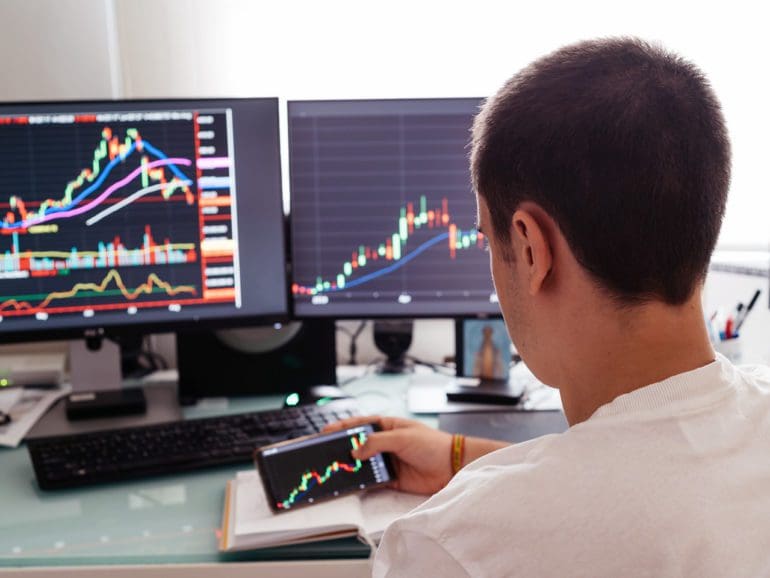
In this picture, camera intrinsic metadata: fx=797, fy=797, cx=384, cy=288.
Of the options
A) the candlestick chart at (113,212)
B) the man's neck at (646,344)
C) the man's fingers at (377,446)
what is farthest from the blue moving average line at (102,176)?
the man's neck at (646,344)

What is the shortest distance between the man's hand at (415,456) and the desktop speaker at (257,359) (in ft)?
1.41

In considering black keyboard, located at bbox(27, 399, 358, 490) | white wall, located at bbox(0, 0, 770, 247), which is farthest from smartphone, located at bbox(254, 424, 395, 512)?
white wall, located at bbox(0, 0, 770, 247)

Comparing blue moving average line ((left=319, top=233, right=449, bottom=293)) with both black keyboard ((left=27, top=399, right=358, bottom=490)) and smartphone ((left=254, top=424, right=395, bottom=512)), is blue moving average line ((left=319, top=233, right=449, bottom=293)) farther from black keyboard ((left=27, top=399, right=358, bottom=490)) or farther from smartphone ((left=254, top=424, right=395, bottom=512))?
smartphone ((left=254, top=424, right=395, bottom=512))

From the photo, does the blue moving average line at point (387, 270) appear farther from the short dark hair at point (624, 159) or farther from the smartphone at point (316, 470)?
the short dark hair at point (624, 159)

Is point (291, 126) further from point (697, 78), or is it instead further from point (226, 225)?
point (697, 78)

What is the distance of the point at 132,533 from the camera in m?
1.02

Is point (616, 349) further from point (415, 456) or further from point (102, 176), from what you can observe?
point (102, 176)

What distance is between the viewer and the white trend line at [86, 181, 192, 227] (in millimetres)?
1380

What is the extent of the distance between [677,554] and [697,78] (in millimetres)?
→ 375

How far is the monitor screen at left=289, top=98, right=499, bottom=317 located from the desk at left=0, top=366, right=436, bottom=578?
418mm

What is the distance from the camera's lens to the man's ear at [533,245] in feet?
2.18

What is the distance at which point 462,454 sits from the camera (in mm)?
1140

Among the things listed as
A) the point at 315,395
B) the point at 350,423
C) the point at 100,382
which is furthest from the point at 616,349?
the point at 100,382

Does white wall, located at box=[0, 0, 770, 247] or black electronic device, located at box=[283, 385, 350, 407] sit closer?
black electronic device, located at box=[283, 385, 350, 407]
